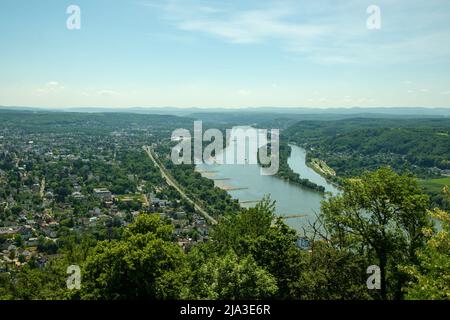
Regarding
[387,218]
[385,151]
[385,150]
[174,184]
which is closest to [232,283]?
[387,218]

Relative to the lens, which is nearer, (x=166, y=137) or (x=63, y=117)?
(x=166, y=137)

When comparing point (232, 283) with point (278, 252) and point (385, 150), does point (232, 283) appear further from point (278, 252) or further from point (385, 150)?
point (385, 150)

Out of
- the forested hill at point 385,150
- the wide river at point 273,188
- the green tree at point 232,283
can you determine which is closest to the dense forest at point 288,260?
the green tree at point 232,283

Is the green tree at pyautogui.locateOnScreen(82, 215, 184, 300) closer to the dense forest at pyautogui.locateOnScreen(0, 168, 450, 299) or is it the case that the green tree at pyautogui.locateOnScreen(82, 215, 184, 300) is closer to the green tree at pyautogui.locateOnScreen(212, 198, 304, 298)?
the dense forest at pyautogui.locateOnScreen(0, 168, 450, 299)
